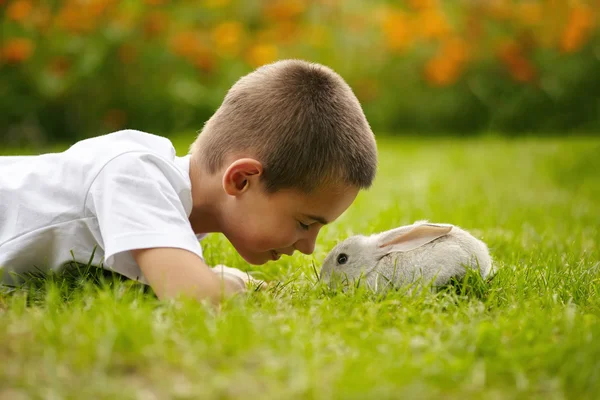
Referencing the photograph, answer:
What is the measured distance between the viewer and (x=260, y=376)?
1.78 meters

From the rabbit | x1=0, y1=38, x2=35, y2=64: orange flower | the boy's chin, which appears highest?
the rabbit

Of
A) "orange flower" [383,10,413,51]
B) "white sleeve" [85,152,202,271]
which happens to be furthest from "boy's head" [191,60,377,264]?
"orange flower" [383,10,413,51]

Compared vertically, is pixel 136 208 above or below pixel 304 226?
above

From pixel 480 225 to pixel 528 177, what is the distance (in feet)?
9.02

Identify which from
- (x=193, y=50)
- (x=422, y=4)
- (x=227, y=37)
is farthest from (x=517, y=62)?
(x=193, y=50)

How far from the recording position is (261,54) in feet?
32.0

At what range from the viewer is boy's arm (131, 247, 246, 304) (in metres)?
2.38

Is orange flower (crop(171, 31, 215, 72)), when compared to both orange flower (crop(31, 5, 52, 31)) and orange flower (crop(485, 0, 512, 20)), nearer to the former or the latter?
orange flower (crop(31, 5, 52, 31))

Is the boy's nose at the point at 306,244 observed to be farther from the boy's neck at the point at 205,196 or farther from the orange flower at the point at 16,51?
the orange flower at the point at 16,51

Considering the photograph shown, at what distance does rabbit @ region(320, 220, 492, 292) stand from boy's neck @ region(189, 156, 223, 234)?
0.54m

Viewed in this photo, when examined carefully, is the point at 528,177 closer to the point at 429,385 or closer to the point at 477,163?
the point at 477,163

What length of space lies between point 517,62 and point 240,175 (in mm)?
8357

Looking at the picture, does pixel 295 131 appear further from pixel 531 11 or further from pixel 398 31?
pixel 531 11

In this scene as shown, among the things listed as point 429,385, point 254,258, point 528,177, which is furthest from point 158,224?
point 528,177
